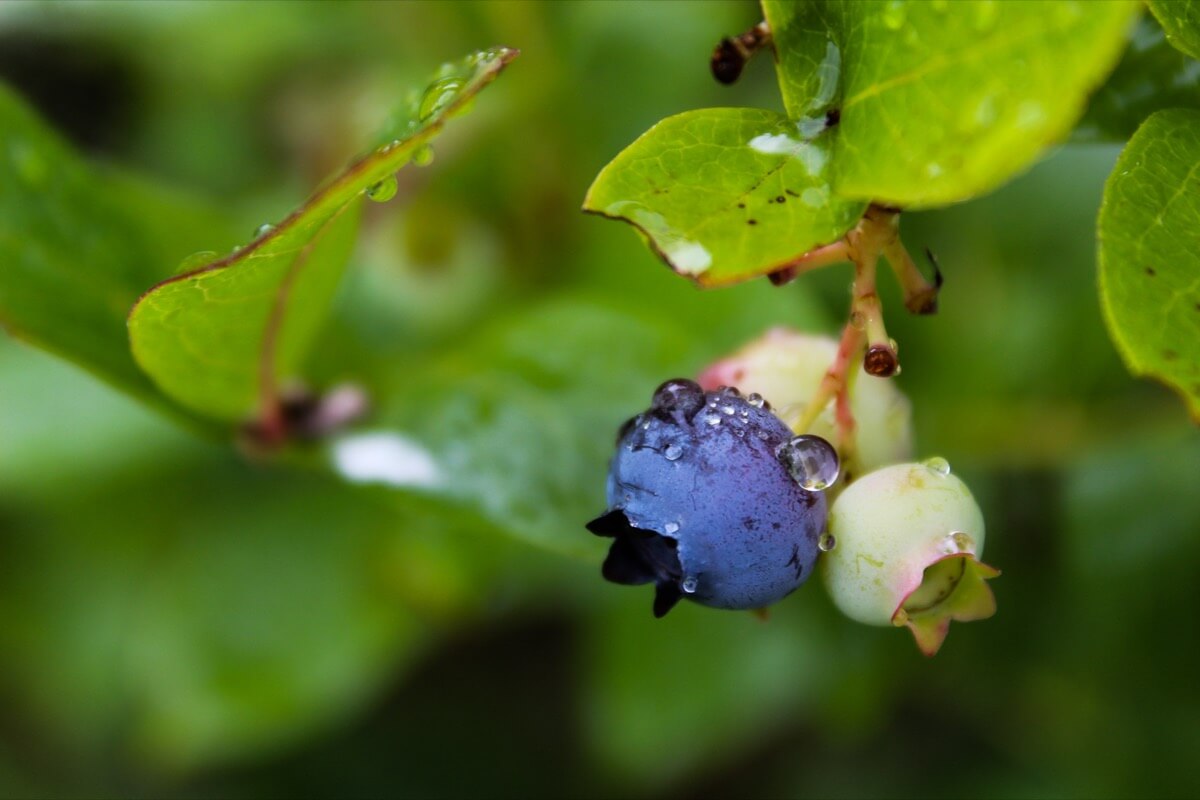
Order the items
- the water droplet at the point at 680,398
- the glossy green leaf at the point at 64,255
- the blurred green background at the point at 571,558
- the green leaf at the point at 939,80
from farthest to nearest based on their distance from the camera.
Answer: the blurred green background at the point at 571,558
the glossy green leaf at the point at 64,255
the water droplet at the point at 680,398
the green leaf at the point at 939,80

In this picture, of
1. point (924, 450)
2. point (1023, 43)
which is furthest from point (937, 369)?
point (1023, 43)

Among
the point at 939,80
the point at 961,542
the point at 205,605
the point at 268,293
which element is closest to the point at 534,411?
the point at 268,293

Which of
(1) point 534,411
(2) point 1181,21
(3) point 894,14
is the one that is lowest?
(1) point 534,411

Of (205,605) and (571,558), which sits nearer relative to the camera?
(571,558)

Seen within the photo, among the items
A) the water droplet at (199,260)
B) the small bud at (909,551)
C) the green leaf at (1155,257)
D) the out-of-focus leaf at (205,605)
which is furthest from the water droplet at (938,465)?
the out-of-focus leaf at (205,605)

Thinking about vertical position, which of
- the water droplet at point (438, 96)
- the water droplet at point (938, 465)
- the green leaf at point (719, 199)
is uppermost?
the water droplet at point (438, 96)

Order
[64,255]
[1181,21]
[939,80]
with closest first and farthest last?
1. [939,80]
2. [1181,21]
3. [64,255]

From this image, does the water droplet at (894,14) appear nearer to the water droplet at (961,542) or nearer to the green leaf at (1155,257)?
the green leaf at (1155,257)

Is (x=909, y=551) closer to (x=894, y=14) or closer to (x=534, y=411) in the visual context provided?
(x=894, y=14)

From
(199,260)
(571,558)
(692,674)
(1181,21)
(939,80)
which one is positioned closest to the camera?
(939,80)
